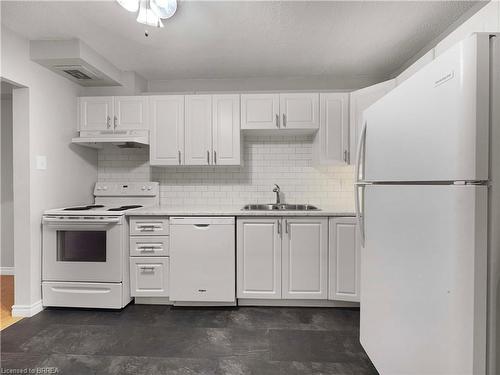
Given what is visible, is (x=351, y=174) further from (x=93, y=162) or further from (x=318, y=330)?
(x=93, y=162)

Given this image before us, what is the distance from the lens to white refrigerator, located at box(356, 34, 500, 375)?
0.91 metres

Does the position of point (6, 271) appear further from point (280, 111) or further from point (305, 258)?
point (280, 111)

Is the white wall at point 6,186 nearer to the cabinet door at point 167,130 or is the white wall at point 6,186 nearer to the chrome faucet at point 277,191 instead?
the cabinet door at point 167,130

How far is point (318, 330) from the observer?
221 cm

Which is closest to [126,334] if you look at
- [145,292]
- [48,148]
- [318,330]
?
[145,292]

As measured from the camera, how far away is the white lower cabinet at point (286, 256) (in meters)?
2.55

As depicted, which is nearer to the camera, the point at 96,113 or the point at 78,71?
the point at 78,71

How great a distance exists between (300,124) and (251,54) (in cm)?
86

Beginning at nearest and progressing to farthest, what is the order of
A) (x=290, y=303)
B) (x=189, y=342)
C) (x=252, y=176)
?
(x=189, y=342) → (x=290, y=303) → (x=252, y=176)

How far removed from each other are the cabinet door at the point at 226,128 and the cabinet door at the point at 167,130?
0.38 m

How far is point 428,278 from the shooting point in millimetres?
1069

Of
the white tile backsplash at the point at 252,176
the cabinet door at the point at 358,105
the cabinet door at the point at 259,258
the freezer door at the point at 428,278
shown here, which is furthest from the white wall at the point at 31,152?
the cabinet door at the point at 358,105

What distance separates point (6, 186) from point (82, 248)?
1895mm

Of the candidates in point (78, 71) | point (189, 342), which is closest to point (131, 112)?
point (78, 71)
